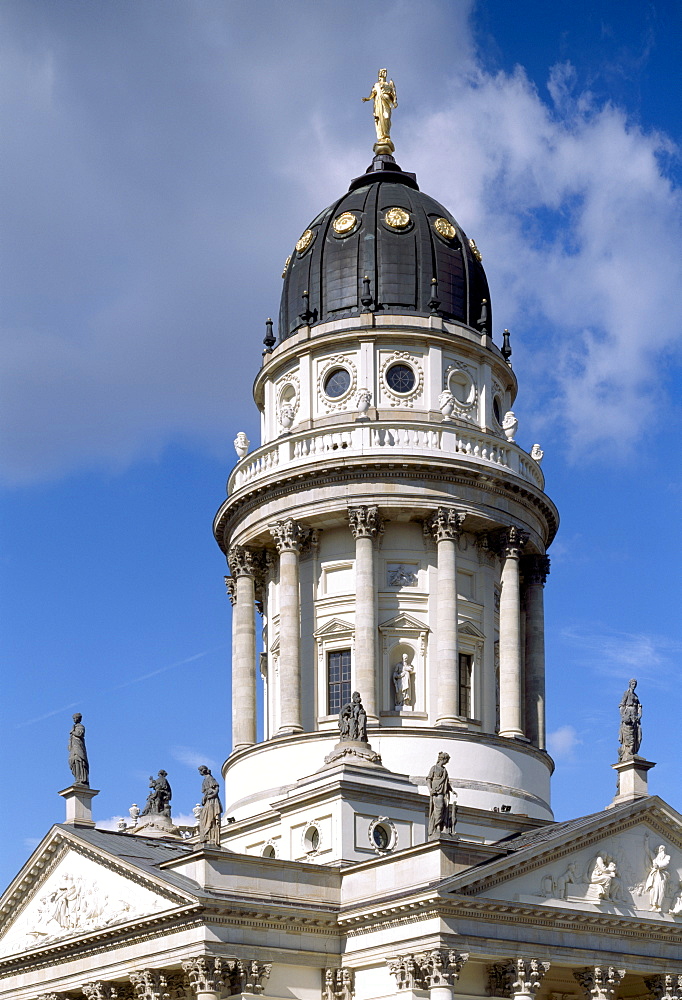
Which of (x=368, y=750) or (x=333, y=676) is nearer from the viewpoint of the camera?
(x=368, y=750)

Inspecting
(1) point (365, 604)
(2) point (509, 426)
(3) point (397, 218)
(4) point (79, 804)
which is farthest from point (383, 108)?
(4) point (79, 804)

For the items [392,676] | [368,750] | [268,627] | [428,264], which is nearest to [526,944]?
[368,750]

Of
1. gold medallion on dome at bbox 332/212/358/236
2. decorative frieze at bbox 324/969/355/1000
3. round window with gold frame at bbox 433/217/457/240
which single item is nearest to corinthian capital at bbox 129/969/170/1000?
decorative frieze at bbox 324/969/355/1000

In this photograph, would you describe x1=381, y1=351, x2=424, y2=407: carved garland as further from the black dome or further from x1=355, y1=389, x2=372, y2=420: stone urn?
the black dome

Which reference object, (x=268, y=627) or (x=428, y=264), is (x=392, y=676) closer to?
(x=268, y=627)

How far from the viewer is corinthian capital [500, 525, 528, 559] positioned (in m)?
59.8

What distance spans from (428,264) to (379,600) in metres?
12.4

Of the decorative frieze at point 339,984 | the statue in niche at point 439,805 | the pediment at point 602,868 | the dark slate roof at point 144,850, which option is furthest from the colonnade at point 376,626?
the decorative frieze at point 339,984

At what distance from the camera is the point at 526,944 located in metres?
46.6

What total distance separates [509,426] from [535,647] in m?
7.81

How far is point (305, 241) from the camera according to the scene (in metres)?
64.1

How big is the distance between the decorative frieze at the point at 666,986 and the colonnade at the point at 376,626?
35.0 feet

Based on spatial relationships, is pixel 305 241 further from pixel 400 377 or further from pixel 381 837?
pixel 381 837

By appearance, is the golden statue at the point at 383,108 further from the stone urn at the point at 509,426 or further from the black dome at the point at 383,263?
the stone urn at the point at 509,426
